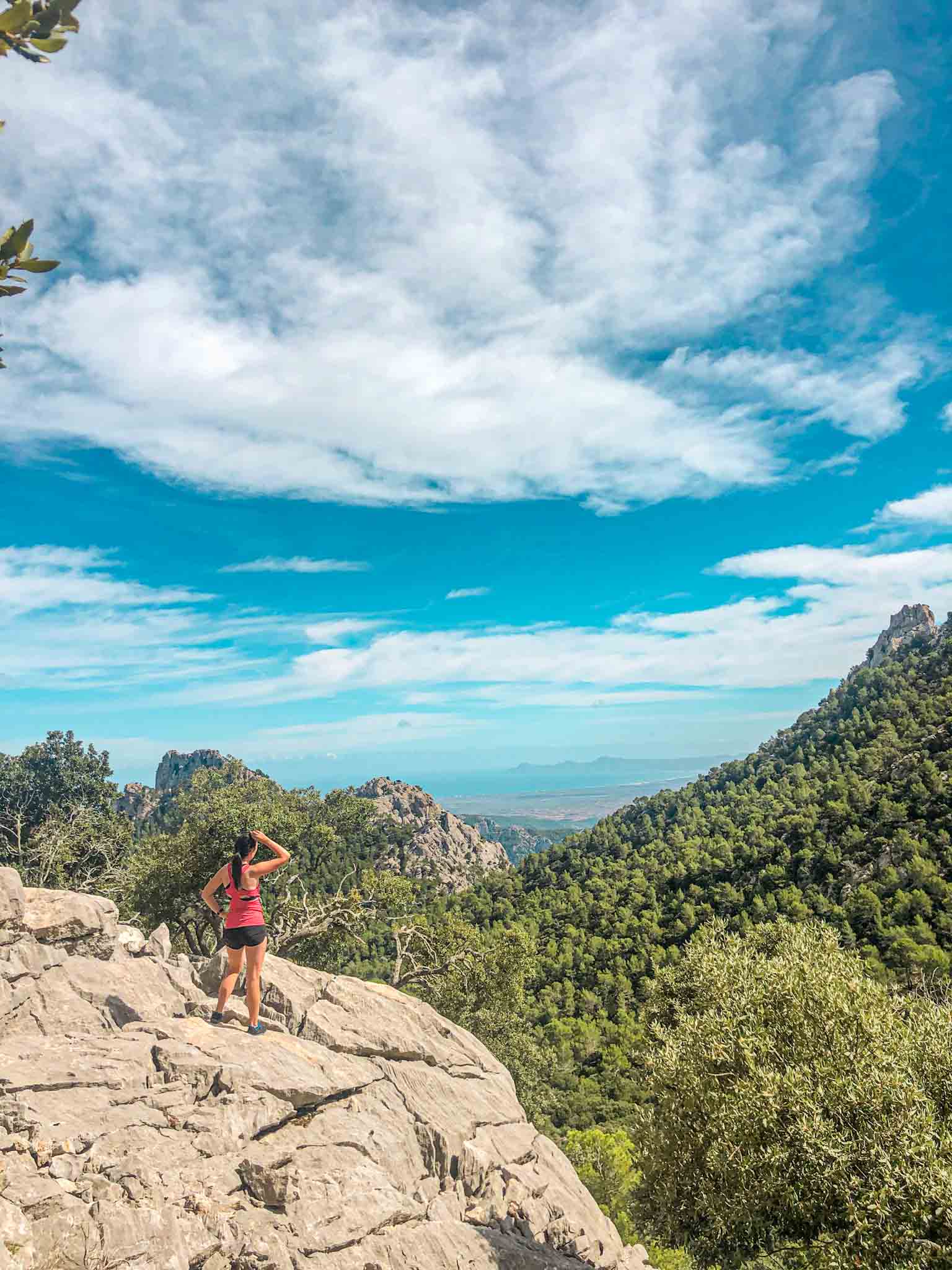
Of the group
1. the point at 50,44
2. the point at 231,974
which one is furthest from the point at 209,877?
the point at 50,44

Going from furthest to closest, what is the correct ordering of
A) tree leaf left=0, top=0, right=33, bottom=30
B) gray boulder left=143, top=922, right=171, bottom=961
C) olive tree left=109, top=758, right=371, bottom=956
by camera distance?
olive tree left=109, top=758, right=371, bottom=956 < gray boulder left=143, top=922, right=171, bottom=961 < tree leaf left=0, top=0, right=33, bottom=30

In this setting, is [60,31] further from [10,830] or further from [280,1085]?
[10,830]

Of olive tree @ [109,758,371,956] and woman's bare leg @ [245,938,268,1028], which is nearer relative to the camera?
woman's bare leg @ [245,938,268,1028]

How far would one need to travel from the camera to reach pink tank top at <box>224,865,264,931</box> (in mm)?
13781

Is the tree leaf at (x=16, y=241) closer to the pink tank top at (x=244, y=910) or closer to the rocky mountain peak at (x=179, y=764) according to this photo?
the pink tank top at (x=244, y=910)

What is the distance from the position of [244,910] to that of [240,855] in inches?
58.2

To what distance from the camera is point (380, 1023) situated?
18.3 metres

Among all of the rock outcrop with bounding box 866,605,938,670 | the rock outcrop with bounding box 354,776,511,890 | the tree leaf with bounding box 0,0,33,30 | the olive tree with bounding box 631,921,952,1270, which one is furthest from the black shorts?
the rock outcrop with bounding box 866,605,938,670

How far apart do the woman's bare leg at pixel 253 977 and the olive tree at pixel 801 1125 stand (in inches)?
430

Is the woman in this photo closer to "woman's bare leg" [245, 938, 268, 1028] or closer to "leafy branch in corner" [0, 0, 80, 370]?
"woman's bare leg" [245, 938, 268, 1028]

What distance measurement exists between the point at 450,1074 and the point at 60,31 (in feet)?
71.9

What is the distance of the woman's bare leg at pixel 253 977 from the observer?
45.1 ft

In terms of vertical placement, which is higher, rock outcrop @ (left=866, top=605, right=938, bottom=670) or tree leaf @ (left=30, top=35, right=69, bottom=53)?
rock outcrop @ (left=866, top=605, right=938, bottom=670)

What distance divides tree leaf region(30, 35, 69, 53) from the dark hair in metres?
12.2
